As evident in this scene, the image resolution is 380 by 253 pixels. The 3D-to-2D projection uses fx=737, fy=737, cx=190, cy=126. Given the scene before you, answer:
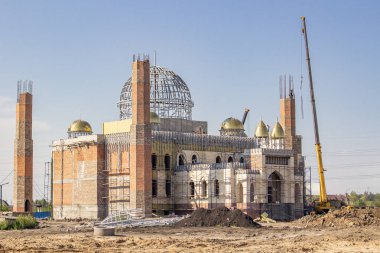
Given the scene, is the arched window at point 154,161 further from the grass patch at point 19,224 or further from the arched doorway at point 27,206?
the grass patch at point 19,224

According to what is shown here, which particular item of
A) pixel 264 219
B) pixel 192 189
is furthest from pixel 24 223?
pixel 264 219

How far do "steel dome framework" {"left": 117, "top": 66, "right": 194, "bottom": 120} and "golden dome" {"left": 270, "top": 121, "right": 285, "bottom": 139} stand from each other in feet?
28.0

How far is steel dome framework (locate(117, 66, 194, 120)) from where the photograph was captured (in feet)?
221

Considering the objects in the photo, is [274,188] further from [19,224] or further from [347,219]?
[19,224]

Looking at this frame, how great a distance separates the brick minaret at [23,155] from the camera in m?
65.2

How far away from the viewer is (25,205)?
6500 cm

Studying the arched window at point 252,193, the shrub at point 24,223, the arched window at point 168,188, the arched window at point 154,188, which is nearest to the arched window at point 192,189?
the arched window at point 168,188

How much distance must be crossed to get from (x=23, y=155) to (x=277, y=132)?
2349 cm

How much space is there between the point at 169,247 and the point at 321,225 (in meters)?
19.4

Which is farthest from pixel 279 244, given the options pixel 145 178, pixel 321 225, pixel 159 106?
pixel 159 106

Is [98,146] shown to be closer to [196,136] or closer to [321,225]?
[196,136]

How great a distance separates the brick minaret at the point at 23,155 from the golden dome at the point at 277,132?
73.7ft

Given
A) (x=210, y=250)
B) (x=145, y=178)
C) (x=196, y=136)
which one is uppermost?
(x=196, y=136)

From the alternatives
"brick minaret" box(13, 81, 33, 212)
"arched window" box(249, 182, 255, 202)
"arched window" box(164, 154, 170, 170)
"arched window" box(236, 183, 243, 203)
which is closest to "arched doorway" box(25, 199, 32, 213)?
"brick minaret" box(13, 81, 33, 212)
